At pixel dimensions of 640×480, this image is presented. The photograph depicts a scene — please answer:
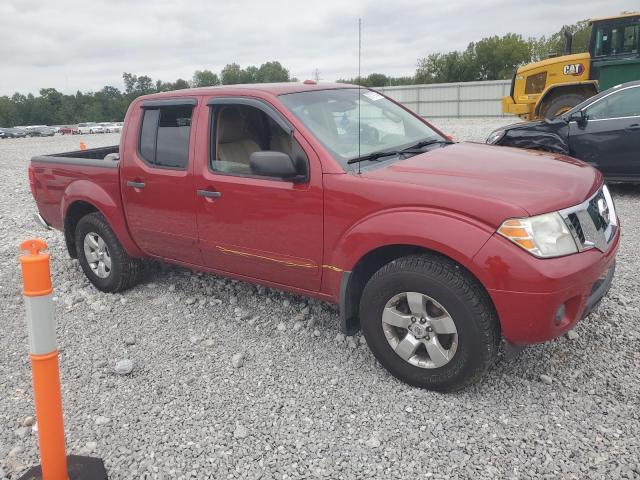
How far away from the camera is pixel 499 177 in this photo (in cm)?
310

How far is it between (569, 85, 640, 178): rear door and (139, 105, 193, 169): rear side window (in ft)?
20.6

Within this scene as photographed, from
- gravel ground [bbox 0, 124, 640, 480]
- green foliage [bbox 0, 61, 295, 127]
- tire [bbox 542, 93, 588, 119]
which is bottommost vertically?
gravel ground [bbox 0, 124, 640, 480]

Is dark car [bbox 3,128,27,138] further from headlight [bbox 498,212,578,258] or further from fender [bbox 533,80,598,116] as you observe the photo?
headlight [bbox 498,212,578,258]

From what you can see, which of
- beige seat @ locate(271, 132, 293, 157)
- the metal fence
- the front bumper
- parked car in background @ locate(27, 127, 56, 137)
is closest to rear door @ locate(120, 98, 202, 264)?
beige seat @ locate(271, 132, 293, 157)

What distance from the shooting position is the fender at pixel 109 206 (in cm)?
470

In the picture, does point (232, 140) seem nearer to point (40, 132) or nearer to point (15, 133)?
point (15, 133)

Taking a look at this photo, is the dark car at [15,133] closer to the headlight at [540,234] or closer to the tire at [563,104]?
the tire at [563,104]

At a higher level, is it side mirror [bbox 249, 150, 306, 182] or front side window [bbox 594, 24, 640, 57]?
front side window [bbox 594, 24, 640, 57]

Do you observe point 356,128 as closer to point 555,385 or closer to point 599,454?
point 555,385

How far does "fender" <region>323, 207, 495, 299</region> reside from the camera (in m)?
2.84

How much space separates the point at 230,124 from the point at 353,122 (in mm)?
931

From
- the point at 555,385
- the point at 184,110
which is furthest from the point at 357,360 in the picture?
the point at 184,110

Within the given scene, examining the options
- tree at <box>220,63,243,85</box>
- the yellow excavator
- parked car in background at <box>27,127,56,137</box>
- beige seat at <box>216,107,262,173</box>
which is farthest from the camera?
tree at <box>220,63,243,85</box>

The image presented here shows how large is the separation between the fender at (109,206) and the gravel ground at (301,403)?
588mm
